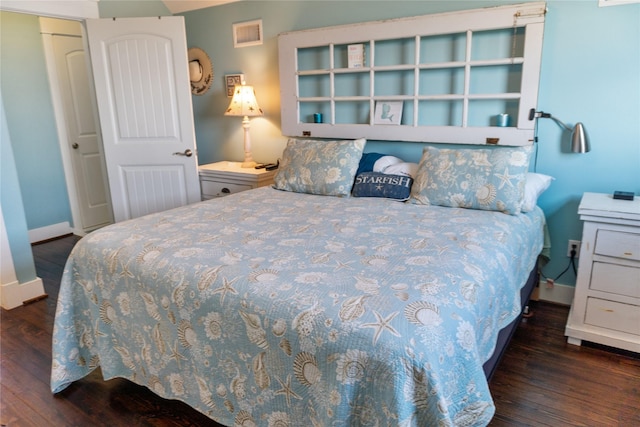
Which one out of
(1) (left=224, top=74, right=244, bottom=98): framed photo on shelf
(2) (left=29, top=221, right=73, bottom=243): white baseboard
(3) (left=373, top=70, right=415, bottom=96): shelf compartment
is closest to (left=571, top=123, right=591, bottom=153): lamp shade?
(3) (left=373, top=70, right=415, bottom=96): shelf compartment

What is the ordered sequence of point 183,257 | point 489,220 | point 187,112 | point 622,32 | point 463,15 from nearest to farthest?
point 183,257, point 489,220, point 622,32, point 463,15, point 187,112

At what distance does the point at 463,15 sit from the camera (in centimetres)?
261

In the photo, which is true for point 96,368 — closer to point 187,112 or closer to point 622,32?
point 187,112

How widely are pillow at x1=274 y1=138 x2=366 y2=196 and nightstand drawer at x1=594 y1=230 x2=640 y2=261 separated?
4.52 feet

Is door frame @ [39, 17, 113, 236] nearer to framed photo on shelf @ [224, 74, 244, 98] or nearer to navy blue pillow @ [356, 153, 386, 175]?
framed photo on shelf @ [224, 74, 244, 98]

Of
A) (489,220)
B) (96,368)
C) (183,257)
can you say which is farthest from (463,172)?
(96,368)

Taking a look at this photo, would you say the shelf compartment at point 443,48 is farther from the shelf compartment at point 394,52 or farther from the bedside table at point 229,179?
the bedside table at point 229,179

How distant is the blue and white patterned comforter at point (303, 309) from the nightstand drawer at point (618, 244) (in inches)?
12.1

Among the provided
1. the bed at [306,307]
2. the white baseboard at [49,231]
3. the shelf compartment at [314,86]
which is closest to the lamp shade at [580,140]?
the bed at [306,307]

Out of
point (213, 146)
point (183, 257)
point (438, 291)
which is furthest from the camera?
point (213, 146)

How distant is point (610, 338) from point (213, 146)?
11.3 feet

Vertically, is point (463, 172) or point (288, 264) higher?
point (463, 172)

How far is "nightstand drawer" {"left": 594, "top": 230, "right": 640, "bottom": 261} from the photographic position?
209 centimetres

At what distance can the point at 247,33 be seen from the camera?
3637 millimetres
